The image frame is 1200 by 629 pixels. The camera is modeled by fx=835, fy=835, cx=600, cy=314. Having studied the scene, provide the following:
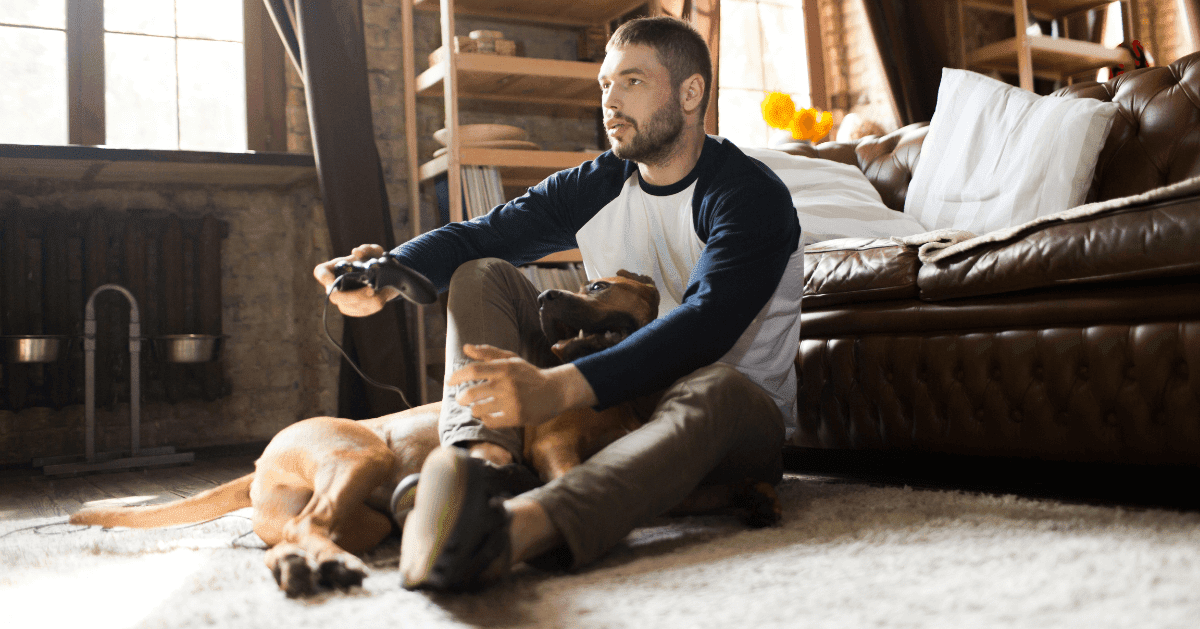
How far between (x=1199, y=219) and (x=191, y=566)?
5.51 ft

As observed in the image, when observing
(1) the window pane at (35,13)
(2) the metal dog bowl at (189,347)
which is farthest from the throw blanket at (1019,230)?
(1) the window pane at (35,13)

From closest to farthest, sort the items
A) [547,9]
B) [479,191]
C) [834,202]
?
[834,202] → [479,191] → [547,9]

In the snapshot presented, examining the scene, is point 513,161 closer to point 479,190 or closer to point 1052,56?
point 479,190

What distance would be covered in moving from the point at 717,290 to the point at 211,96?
3046mm

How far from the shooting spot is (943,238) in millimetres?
1824

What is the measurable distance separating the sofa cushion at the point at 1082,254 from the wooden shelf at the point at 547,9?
2.40 m

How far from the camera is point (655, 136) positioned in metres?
1.55

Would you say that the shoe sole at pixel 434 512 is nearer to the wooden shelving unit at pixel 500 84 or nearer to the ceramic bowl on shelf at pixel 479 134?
→ the wooden shelving unit at pixel 500 84

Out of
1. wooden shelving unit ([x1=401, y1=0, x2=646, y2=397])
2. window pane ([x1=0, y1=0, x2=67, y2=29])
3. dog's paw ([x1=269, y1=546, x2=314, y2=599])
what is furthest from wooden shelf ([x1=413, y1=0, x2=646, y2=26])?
dog's paw ([x1=269, y1=546, x2=314, y2=599])

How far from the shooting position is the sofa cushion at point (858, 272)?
71.4 inches

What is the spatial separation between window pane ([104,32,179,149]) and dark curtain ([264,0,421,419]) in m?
0.55

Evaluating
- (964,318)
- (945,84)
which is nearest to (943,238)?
→ (964,318)

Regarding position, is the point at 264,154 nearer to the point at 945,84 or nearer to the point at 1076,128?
the point at 945,84

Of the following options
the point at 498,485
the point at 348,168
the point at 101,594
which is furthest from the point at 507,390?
the point at 348,168
